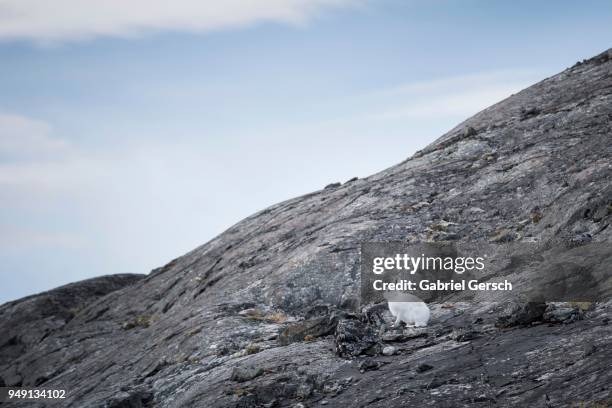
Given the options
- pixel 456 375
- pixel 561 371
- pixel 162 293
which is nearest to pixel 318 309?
pixel 456 375

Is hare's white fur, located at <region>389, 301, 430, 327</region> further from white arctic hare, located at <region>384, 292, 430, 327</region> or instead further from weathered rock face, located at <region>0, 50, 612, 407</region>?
weathered rock face, located at <region>0, 50, 612, 407</region>

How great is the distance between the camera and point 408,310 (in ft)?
65.2

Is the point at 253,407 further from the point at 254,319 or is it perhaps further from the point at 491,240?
the point at 491,240

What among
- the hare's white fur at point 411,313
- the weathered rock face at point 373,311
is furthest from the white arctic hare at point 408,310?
the weathered rock face at point 373,311

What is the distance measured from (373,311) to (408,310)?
6.36ft

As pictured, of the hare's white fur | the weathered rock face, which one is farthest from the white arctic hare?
the weathered rock face

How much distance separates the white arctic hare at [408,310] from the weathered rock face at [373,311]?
0.45 m

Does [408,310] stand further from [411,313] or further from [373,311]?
[373,311]

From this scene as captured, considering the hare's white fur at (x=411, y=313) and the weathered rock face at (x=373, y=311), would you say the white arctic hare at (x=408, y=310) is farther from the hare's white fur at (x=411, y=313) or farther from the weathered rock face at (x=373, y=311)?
the weathered rock face at (x=373, y=311)

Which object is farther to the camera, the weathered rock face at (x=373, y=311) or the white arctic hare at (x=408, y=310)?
the white arctic hare at (x=408, y=310)

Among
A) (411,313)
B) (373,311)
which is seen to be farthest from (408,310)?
(373,311)

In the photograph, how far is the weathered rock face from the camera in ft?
52.6

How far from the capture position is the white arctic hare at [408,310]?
19.7m

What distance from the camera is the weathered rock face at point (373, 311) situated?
52.6ft
